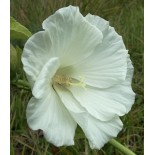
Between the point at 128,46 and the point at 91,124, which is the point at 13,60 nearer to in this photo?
the point at 91,124

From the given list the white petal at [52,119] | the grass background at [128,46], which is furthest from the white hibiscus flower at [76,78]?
the grass background at [128,46]

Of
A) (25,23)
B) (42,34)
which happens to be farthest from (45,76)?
(25,23)

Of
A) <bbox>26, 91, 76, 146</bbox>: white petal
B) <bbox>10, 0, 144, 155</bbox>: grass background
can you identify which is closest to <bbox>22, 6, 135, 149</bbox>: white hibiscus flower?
<bbox>26, 91, 76, 146</bbox>: white petal

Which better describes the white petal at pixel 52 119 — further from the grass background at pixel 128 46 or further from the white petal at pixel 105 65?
the grass background at pixel 128 46

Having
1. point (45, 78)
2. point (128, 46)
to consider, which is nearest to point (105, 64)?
point (45, 78)

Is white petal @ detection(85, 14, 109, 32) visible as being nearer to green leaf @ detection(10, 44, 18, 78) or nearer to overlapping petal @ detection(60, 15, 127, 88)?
overlapping petal @ detection(60, 15, 127, 88)

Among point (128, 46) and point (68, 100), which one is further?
point (128, 46)

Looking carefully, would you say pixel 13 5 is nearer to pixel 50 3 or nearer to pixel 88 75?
pixel 50 3
